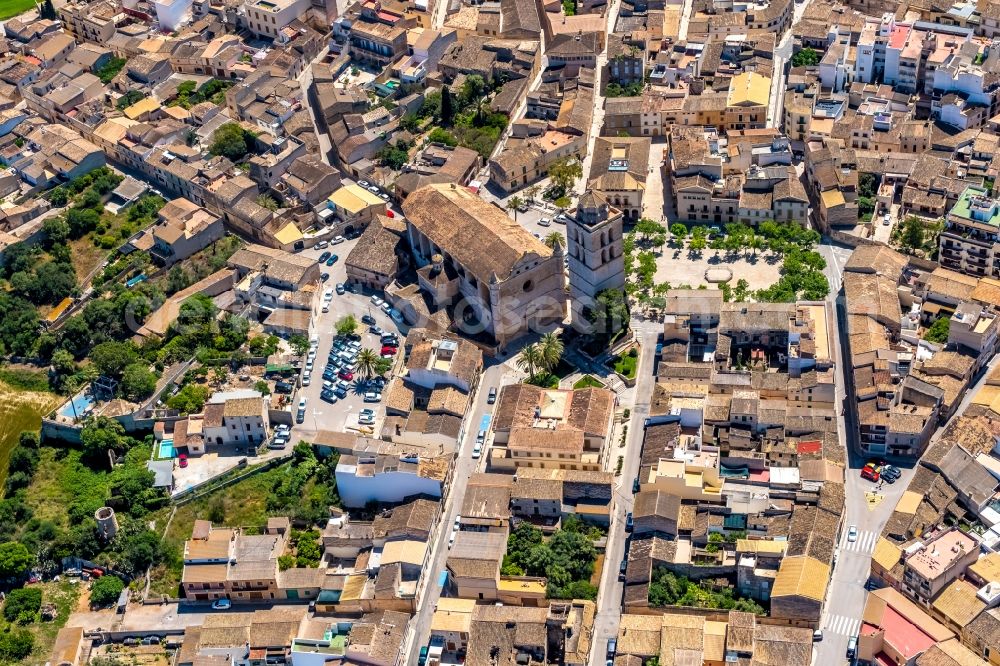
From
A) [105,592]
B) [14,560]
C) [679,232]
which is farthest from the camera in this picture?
[679,232]

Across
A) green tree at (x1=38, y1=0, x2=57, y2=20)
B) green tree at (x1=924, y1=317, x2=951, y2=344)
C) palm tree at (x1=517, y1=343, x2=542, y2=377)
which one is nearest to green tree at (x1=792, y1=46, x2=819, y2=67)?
green tree at (x1=924, y1=317, x2=951, y2=344)

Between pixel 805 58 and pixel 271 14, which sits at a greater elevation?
pixel 271 14

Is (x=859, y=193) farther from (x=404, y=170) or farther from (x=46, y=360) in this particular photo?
(x=46, y=360)

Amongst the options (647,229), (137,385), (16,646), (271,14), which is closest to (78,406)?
(137,385)

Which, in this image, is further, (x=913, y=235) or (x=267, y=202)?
(x=267, y=202)

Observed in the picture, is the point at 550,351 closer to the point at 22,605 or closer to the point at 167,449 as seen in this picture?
the point at 167,449

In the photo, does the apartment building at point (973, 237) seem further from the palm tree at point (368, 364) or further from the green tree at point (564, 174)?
the palm tree at point (368, 364)

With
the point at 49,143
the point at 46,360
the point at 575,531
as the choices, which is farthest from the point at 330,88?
the point at 575,531
